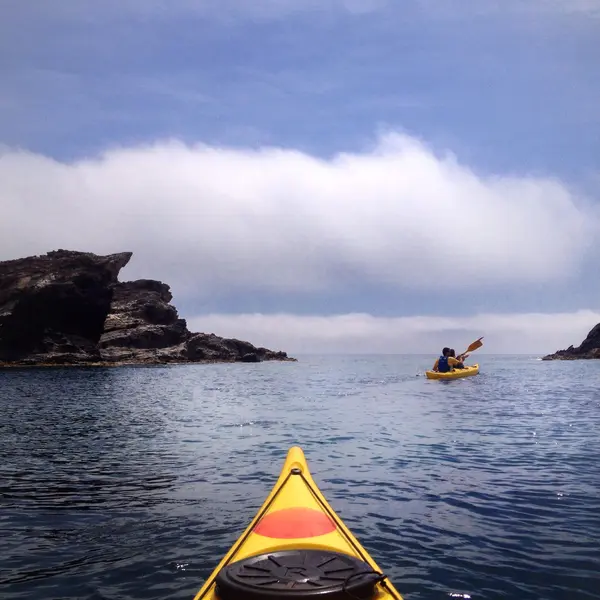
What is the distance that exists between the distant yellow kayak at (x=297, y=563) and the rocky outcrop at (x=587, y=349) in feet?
485

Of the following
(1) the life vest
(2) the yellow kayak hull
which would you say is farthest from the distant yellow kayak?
(1) the life vest

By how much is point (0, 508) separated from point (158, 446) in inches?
269

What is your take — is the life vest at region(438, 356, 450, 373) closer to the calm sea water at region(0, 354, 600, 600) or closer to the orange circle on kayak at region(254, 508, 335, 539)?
the calm sea water at region(0, 354, 600, 600)

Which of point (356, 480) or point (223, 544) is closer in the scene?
point (223, 544)

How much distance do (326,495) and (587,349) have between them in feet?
497

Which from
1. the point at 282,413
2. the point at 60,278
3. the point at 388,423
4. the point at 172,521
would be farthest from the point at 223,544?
the point at 60,278

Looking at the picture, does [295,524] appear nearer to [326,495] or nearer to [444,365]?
[326,495]

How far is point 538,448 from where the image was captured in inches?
590

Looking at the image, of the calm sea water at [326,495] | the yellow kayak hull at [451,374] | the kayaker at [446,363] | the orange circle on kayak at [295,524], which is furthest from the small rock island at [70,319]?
the orange circle on kayak at [295,524]

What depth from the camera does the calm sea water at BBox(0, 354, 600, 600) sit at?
665 centimetres

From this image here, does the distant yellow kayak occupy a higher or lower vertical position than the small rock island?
lower

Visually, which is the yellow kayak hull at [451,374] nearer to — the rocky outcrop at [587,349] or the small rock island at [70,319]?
the small rock island at [70,319]

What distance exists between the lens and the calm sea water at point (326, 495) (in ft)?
21.8

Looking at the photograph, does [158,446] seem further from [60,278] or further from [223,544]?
[60,278]
